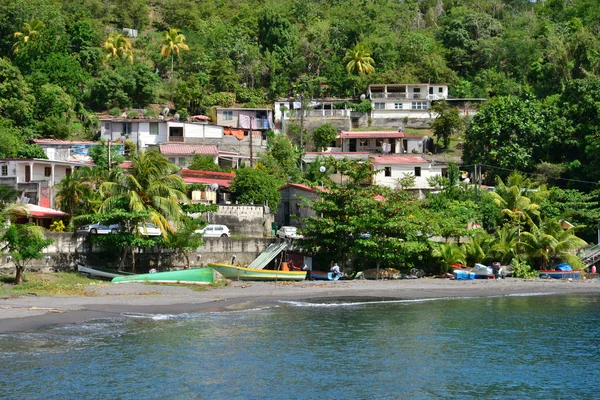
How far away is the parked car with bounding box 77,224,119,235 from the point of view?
4307 cm

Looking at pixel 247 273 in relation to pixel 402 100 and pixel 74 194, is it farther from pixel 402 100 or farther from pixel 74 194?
pixel 402 100

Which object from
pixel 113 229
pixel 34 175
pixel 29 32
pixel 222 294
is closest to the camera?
pixel 222 294

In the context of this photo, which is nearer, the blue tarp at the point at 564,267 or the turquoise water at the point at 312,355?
the turquoise water at the point at 312,355

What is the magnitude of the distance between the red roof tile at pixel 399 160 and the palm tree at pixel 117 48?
3795cm

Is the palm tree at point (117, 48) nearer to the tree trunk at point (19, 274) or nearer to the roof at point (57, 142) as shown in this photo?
the roof at point (57, 142)

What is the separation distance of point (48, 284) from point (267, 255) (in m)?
12.7

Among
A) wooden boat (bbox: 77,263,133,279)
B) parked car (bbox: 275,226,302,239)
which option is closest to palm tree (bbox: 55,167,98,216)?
wooden boat (bbox: 77,263,133,279)

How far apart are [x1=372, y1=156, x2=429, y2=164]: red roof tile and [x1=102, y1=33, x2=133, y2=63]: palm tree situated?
124 feet

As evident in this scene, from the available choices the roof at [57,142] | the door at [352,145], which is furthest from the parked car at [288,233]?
the door at [352,145]

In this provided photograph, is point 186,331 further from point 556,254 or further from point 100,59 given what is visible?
point 100,59

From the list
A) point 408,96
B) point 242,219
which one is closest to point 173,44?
point 408,96

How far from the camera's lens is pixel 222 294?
3978 centimetres

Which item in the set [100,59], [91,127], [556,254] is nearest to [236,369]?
[556,254]

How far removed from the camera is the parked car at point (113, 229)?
42812 millimetres
